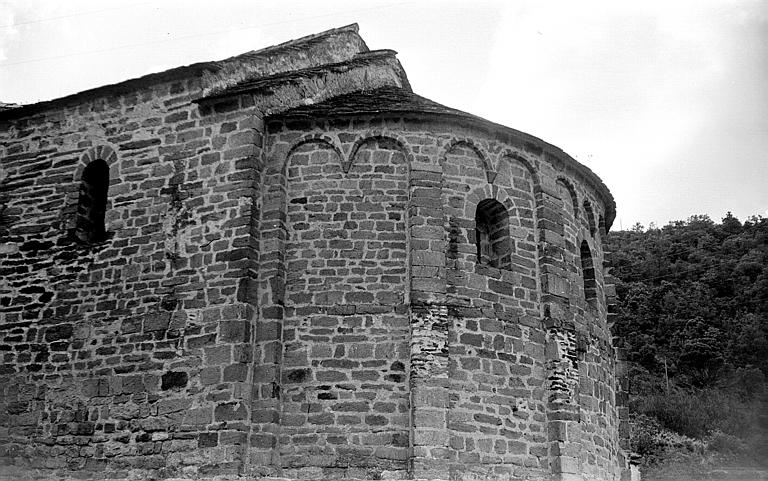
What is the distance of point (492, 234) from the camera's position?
35.8 ft

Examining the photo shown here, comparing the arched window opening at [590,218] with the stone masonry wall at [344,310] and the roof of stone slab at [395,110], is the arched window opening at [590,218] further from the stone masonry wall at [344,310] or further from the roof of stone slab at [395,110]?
the stone masonry wall at [344,310]

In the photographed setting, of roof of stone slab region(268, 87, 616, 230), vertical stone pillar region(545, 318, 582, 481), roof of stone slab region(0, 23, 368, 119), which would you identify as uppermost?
roof of stone slab region(0, 23, 368, 119)

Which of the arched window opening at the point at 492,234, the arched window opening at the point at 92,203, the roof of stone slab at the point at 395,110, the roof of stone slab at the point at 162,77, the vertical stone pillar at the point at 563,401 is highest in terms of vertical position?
the roof of stone slab at the point at 162,77

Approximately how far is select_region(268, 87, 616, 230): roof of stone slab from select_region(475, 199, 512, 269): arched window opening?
1061 mm

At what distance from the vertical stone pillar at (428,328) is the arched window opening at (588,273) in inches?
122

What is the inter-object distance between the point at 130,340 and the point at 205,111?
315cm

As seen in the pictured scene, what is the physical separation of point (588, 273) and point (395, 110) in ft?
13.5

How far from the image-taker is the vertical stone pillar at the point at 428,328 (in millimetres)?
9188

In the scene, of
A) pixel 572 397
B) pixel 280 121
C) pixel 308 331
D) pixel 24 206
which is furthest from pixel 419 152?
pixel 24 206

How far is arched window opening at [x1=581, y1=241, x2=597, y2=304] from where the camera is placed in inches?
479

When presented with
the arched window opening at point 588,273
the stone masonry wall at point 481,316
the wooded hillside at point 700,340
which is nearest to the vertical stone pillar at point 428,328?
the stone masonry wall at point 481,316

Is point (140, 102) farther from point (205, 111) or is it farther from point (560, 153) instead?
point (560, 153)

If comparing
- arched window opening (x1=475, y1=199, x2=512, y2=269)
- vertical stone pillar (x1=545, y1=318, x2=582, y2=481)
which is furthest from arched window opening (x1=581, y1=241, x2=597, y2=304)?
arched window opening (x1=475, y1=199, x2=512, y2=269)

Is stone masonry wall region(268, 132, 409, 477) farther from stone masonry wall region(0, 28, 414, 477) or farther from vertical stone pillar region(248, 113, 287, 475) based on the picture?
stone masonry wall region(0, 28, 414, 477)
